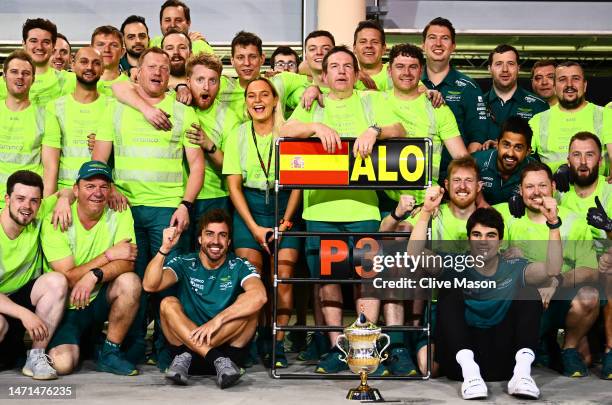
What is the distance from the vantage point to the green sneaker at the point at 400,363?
7027 mm

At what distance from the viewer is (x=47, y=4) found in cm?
1281

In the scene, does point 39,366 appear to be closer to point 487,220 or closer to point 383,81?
point 487,220

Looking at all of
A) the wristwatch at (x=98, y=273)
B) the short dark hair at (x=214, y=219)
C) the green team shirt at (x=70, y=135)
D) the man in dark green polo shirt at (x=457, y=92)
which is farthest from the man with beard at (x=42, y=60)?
the man in dark green polo shirt at (x=457, y=92)

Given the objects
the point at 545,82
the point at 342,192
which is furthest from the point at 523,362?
the point at 545,82

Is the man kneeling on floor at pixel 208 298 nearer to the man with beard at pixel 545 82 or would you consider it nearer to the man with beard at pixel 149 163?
the man with beard at pixel 149 163

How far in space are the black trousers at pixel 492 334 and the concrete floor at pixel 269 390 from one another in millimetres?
119

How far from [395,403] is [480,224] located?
53.8 inches

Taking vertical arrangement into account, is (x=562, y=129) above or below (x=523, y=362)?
above

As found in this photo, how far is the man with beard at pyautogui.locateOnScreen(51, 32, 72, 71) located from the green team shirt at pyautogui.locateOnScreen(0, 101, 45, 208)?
138 centimetres

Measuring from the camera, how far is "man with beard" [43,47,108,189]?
7.86 metres

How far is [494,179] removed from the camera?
7.88m

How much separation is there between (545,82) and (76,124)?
12.5 feet

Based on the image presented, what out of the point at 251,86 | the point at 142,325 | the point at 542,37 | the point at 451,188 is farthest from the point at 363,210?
the point at 542,37

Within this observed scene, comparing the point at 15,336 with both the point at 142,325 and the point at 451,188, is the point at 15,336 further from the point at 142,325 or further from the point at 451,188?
the point at 451,188
